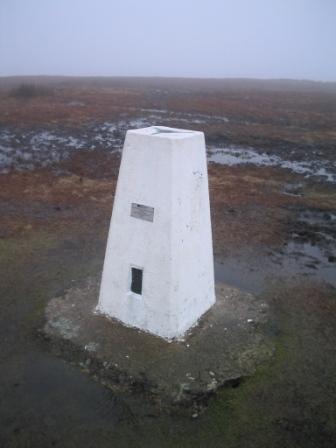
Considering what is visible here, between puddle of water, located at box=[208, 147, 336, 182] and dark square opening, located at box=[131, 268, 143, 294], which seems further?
puddle of water, located at box=[208, 147, 336, 182]

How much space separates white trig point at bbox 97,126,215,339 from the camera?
9.29 m

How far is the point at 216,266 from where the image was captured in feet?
48.9

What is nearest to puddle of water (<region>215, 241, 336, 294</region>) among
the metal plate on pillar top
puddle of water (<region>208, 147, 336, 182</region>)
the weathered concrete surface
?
the weathered concrete surface

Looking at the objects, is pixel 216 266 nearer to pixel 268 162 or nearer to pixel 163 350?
pixel 163 350

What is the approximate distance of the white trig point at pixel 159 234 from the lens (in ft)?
30.5

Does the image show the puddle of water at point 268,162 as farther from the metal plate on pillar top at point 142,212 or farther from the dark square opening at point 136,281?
the metal plate on pillar top at point 142,212

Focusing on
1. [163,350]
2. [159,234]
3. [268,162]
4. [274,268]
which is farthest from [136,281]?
[268,162]

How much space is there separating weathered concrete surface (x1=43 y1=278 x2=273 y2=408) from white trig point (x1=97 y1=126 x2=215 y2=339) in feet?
1.38

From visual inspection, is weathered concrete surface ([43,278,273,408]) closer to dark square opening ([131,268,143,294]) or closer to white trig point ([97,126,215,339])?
white trig point ([97,126,215,339])

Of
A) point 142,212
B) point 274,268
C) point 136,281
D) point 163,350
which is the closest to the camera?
point 142,212

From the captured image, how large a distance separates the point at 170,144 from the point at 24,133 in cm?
2892

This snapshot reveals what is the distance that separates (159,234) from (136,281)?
134cm

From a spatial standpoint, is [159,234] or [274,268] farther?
[274,268]

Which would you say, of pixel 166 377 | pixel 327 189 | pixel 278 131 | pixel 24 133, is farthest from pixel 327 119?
pixel 166 377
